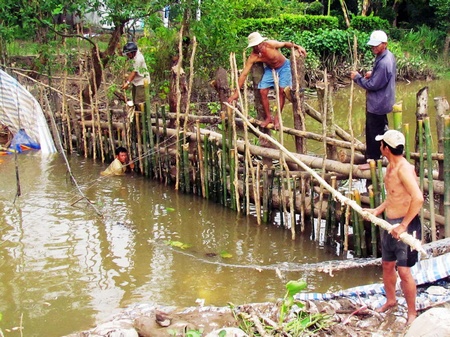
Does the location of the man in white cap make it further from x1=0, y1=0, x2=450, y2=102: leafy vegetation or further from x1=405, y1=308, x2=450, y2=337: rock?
x1=405, y1=308, x2=450, y2=337: rock

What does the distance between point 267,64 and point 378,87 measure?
5.97 feet

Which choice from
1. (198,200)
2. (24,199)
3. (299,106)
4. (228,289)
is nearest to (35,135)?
(24,199)

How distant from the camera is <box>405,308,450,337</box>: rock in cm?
348

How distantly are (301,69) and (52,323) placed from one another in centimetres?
393

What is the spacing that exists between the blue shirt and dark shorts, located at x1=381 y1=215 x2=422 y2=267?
1.70 meters

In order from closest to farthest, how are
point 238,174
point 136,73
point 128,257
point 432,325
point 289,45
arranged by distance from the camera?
point 432,325 < point 128,257 < point 289,45 < point 238,174 < point 136,73

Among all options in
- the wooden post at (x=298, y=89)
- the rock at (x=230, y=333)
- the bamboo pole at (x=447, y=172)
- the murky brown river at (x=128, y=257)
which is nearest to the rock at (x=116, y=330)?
the murky brown river at (x=128, y=257)

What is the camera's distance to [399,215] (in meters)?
4.32

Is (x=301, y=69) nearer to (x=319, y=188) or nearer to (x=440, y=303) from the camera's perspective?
(x=319, y=188)

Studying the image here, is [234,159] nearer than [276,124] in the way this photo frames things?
No

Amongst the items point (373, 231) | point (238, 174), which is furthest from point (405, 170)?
point (238, 174)

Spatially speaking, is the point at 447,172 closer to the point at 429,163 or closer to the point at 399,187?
the point at 429,163

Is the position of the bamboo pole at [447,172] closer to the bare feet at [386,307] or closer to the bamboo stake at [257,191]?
the bare feet at [386,307]

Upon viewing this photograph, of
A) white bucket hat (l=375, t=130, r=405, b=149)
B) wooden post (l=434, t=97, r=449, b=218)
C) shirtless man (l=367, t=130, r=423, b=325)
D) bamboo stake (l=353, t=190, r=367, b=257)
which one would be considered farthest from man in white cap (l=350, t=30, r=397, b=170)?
white bucket hat (l=375, t=130, r=405, b=149)
